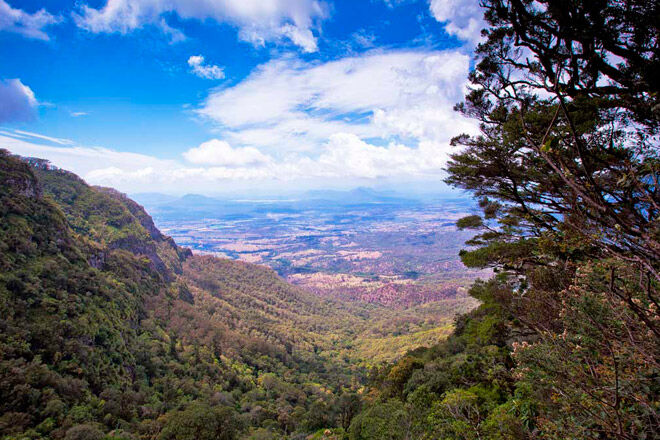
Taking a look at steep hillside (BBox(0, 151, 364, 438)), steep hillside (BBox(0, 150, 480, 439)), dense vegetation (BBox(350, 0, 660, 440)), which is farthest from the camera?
steep hillside (BBox(0, 151, 364, 438))

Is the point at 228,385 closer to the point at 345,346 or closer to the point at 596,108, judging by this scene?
the point at 345,346

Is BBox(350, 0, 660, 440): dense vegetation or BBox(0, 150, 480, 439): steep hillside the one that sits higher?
BBox(350, 0, 660, 440): dense vegetation

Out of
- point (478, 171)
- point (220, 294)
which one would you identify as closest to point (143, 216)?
point (220, 294)

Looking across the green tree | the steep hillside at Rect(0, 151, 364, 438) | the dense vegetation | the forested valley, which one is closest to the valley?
the steep hillside at Rect(0, 151, 364, 438)

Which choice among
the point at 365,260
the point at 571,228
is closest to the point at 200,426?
the point at 571,228

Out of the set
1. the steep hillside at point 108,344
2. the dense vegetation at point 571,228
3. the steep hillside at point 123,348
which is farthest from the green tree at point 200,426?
the dense vegetation at point 571,228

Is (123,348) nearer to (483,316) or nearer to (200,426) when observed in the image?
(200,426)

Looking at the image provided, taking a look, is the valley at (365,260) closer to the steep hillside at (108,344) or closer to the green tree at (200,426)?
the steep hillside at (108,344)

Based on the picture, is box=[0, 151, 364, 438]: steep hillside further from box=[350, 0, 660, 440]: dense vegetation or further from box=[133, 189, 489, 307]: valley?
box=[133, 189, 489, 307]: valley
